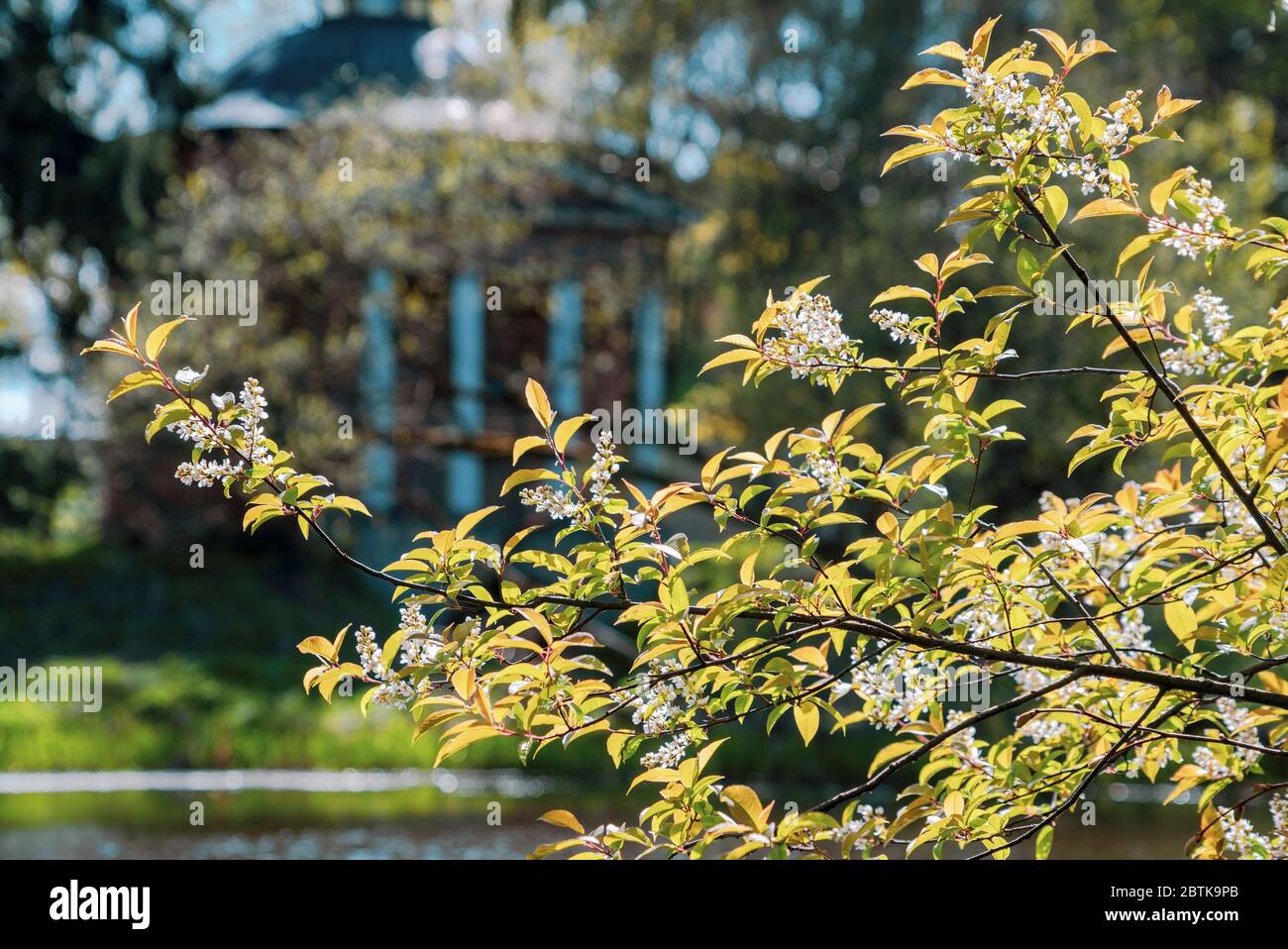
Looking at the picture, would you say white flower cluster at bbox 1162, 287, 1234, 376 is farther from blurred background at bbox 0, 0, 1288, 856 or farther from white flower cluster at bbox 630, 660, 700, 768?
blurred background at bbox 0, 0, 1288, 856

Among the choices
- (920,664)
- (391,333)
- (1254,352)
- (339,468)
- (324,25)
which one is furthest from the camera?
Result: (324,25)

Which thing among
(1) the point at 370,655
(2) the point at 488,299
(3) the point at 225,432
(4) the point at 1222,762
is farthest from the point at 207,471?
(2) the point at 488,299

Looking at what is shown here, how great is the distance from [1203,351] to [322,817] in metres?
9.34

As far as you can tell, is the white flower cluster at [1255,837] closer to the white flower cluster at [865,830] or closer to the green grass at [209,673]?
the white flower cluster at [865,830]

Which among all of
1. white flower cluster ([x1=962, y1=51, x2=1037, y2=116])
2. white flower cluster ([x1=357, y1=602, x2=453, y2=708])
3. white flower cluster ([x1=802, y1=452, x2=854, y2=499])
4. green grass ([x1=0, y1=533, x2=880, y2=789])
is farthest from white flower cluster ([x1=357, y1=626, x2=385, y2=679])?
green grass ([x1=0, y1=533, x2=880, y2=789])

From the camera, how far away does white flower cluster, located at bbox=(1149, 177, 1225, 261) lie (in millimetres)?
2846

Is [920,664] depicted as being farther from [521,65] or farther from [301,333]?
[521,65]

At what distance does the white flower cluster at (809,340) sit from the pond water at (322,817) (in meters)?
5.99

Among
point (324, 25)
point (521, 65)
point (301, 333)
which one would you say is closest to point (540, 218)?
point (521, 65)

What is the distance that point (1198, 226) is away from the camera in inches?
113

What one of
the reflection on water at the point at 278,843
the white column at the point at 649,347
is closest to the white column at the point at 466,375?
the white column at the point at 649,347

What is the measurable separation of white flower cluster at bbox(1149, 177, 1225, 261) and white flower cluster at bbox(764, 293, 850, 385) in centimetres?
65

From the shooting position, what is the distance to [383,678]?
2805 mm
